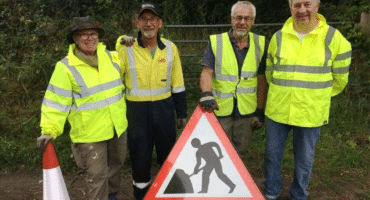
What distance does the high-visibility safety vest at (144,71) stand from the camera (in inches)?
123

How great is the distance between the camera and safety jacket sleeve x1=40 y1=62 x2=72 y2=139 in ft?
8.88

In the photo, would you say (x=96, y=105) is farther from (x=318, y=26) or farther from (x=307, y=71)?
(x=318, y=26)

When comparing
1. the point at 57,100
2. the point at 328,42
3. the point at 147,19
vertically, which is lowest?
the point at 57,100

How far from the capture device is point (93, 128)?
9.44 ft

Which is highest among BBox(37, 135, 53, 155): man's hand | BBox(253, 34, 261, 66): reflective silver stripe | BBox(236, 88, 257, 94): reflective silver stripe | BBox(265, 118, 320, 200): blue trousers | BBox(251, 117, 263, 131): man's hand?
BBox(253, 34, 261, 66): reflective silver stripe

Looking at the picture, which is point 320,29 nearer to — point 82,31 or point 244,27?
point 244,27

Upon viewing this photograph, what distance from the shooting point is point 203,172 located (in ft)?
8.69

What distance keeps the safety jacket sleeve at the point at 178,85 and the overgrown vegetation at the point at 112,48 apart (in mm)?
1589

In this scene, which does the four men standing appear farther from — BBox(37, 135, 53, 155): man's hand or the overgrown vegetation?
the overgrown vegetation

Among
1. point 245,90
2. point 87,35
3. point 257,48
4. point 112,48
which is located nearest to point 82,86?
point 87,35

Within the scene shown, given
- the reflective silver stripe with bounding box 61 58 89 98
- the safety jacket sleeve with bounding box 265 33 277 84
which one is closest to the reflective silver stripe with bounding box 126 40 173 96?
the reflective silver stripe with bounding box 61 58 89 98

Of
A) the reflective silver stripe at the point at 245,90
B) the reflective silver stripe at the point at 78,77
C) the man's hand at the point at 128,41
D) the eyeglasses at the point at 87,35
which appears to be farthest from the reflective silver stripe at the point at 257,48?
the reflective silver stripe at the point at 78,77

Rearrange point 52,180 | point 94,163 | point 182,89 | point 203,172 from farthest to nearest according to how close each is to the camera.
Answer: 1. point 182,89
2. point 94,163
3. point 203,172
4. point 52,180

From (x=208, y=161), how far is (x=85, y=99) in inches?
44.2
